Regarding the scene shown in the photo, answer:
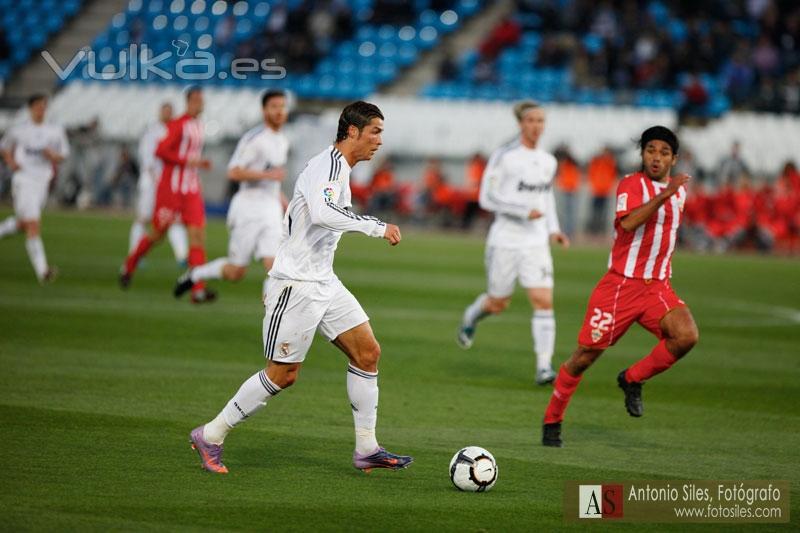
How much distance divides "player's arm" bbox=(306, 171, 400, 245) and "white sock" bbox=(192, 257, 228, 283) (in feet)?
21.3

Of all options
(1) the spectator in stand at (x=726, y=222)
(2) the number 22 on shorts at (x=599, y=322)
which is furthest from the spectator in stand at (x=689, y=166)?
(2) the number 22 on shorts at (x=599, y=322)

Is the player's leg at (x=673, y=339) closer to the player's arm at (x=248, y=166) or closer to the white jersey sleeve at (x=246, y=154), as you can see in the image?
the player's arm at (x=248, y=166)

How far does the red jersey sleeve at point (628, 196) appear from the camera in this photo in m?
8.12

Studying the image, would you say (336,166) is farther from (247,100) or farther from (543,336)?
(247,100)

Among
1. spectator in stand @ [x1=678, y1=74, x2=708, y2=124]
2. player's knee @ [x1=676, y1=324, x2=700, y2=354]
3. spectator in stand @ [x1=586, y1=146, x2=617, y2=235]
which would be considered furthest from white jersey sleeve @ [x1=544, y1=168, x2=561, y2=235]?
spectator in stand @ [x1=678, y1=74, x2=708, y2=124]

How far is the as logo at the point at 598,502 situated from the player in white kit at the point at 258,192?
7041 millimetres

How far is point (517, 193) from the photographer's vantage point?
11.4 m

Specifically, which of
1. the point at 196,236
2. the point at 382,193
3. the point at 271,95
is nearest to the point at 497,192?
the point at 271,95

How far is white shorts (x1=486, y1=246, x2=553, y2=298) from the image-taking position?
36.9 feet

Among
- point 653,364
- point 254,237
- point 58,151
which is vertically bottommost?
point 653,364

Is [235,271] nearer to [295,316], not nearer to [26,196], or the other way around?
[26,196]

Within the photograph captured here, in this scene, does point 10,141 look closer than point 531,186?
No

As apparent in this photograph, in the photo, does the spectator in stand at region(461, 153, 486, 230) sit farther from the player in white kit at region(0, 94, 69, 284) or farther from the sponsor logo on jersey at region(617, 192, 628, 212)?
the sponsor logo on jersey at region(617, 192, 628, 212)

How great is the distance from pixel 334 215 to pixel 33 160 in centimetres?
→ 1124
